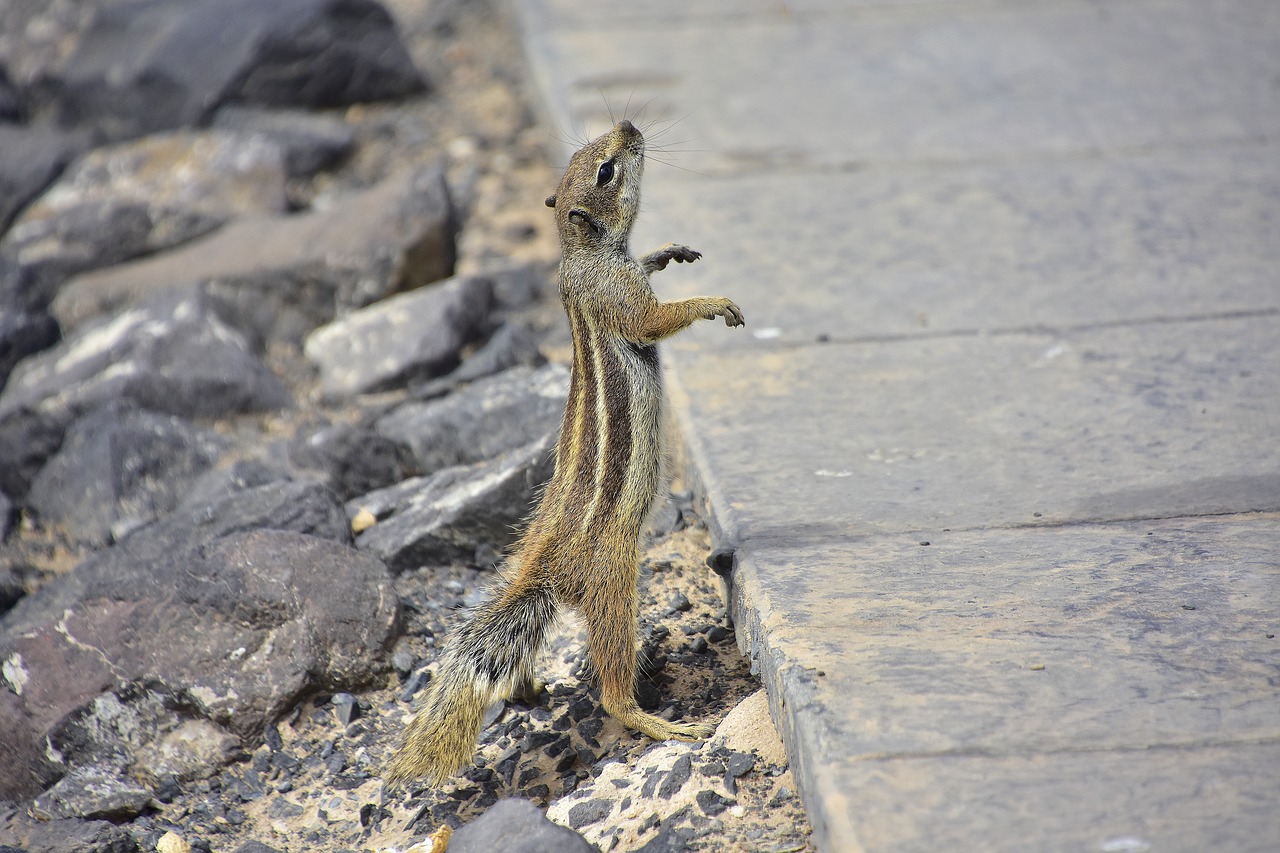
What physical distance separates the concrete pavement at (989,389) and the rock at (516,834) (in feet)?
1.55

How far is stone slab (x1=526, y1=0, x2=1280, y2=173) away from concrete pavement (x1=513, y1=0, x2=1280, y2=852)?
2 centimetres

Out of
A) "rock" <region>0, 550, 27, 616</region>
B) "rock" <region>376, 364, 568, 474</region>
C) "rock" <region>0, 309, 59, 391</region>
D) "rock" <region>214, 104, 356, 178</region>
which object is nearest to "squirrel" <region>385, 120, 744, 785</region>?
"rock" <region>376, 364, 568, 474</region>

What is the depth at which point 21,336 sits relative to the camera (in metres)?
5.42

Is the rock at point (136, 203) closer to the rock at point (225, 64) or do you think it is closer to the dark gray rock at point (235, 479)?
the rock at point (225, 64)

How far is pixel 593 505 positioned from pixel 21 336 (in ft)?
11.5

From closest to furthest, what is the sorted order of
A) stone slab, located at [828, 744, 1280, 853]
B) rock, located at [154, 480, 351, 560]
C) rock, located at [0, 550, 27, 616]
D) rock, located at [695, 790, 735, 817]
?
stone slab, located at [828, 744, 1280, 853] → rock, located at [695, 790, 735, 817] → rock, located at [154, 480, 351, 560] → rock, located at [0, 550, 27, 616]

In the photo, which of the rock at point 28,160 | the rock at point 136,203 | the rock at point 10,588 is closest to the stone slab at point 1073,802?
the rock at point 10,588

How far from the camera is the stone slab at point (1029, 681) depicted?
87.6 inches

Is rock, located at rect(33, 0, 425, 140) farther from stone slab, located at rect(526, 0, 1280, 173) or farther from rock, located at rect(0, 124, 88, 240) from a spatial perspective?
stone slab, located at rect(526, 0, 1280, 173)

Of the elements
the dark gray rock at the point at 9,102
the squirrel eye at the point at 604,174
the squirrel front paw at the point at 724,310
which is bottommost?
the squirrel front paw at the point at 724,310

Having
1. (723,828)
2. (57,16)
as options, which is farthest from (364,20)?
(723,828)

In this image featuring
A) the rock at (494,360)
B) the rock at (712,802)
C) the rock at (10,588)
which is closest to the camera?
the rock at (712,802)

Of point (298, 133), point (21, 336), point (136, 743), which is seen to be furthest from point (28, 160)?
point (136, 743)

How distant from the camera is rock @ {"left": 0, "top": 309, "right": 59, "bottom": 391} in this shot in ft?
17.6
